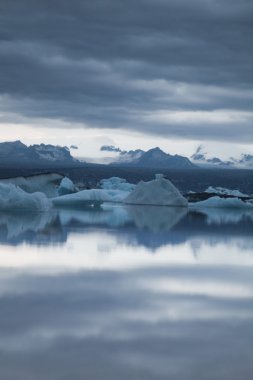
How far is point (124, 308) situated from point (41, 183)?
23.6 metres

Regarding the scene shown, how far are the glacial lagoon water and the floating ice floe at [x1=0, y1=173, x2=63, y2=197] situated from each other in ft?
49.3

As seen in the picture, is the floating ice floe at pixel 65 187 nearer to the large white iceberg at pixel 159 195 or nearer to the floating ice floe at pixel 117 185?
the large white iceberg at pixel 159 195

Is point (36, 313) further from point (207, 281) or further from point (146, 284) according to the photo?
point (207, 281)

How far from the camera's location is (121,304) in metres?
7.02

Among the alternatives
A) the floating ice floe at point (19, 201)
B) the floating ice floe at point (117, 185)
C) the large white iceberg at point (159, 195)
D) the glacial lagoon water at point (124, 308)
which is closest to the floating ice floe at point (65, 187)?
the large white iceberg at point (159, 195)

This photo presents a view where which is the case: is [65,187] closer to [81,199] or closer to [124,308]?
[81,199]

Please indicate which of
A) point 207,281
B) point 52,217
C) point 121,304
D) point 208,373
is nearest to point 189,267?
point 207,281

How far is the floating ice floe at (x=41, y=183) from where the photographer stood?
2839 centimetres

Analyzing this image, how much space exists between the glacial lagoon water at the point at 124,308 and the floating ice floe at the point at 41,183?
49.3 ft

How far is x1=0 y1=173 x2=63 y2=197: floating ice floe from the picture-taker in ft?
93.1

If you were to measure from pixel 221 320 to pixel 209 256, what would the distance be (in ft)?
15.3

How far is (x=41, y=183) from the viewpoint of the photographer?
30.0m

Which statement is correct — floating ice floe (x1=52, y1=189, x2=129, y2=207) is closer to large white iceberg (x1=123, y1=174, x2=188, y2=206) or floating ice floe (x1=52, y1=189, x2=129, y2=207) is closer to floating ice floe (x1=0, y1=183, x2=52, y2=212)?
large white iceberg (x1=123, y1=174, x2=188, y2=206)

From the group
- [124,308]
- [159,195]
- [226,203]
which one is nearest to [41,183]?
[159,195]
